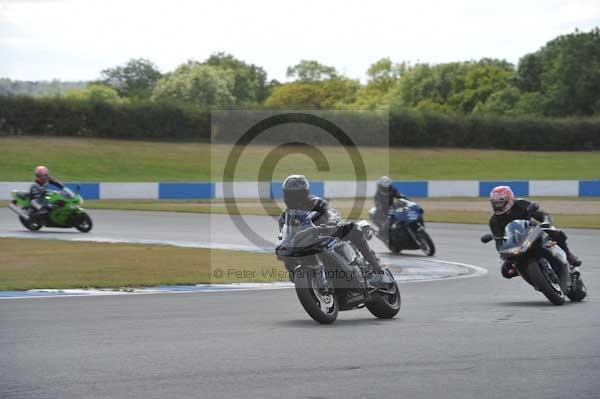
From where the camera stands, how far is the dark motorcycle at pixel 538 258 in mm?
11242

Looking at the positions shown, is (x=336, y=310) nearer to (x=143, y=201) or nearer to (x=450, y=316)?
(x=450, y=316)

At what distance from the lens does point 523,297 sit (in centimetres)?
1254

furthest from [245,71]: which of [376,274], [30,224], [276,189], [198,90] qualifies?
[376,274]

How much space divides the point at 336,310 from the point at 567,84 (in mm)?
74428

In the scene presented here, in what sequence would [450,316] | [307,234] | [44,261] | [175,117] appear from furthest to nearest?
[175,117], [44,261], [450,316], [307,234]

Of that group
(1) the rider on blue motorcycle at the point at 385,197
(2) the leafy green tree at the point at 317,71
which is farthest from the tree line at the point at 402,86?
(1) the rider on blue motorcycle at the point at 385,197

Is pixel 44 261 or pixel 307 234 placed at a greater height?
pixel 307 234

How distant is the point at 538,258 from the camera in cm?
1132

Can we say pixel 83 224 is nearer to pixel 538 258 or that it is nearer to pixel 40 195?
pixel 40 195

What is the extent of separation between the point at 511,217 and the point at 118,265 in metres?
6.90

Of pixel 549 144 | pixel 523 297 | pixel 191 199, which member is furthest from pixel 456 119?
pixel 523 297

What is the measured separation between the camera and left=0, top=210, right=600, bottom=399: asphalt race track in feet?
21.2

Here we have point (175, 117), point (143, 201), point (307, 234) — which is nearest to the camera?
point (307, 234)

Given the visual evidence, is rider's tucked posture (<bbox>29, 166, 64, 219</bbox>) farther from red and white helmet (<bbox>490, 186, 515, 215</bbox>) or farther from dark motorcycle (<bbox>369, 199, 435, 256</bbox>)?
red and white helmet (<bbox>490, 186, 515, 215</bbox>)
